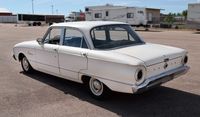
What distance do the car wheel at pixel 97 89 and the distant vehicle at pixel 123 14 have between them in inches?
1273

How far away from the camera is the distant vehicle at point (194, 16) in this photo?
30.2 m

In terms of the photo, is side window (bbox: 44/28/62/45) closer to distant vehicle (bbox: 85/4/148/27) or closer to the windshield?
the windshield

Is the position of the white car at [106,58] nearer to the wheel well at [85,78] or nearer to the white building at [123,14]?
the wheel well at [85,78]

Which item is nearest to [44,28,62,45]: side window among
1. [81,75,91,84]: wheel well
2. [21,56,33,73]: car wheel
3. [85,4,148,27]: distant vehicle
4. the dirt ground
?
the dirt ground

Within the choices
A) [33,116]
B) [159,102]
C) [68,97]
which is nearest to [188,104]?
[159,102]

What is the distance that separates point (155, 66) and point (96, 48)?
125cm

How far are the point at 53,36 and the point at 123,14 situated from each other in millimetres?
31800

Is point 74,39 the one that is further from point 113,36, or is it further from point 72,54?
point 113,36

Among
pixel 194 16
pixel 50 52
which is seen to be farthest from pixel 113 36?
pixel 194 16

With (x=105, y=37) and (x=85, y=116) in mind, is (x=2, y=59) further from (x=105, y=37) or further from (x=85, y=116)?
(x=85, y=116)

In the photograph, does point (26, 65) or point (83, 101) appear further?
point (26, 65)

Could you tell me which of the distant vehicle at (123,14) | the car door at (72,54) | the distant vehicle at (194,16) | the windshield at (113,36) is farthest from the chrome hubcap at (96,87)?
the distant vehicle at (123,14)

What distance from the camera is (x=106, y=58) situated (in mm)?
5504

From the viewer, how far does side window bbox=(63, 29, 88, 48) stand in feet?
20.5
